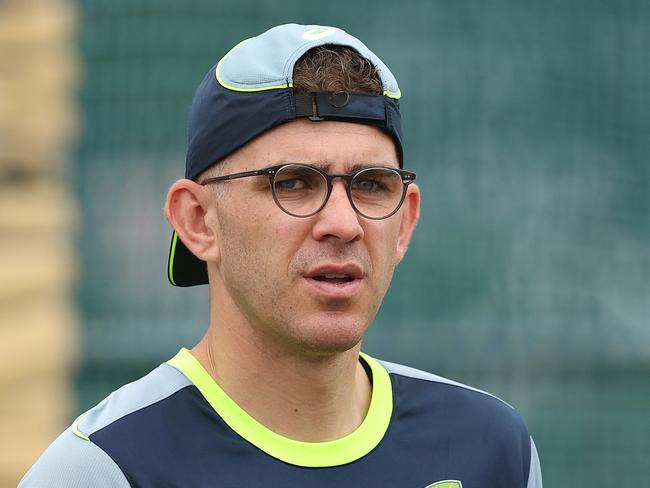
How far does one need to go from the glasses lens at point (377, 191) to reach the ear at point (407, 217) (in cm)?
13

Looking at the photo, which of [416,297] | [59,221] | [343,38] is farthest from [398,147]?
[59,221]

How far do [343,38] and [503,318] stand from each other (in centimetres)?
271

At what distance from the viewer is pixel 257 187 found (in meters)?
2.66

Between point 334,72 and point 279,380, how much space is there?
0.67 metres

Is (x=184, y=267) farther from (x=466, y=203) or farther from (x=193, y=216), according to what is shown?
(x=466, y=203)

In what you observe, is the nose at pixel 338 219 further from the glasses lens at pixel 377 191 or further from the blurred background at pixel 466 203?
the blurred background at pixel 466 203

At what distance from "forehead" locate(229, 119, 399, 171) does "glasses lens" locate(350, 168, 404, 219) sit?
2 cm

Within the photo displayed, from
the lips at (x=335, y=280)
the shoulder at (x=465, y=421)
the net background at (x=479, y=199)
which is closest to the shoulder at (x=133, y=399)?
the lips at (x=335, y=280)

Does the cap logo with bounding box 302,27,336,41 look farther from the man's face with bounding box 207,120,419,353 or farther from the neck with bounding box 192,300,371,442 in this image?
the neck with bounding box 192,300,371,442

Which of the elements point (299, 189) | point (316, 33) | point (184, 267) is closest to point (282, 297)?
point (299, 189)

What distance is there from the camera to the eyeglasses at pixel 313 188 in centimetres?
263

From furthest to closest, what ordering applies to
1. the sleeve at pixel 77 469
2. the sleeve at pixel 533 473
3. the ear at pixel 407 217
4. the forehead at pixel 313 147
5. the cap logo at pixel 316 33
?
the sleeve at pixel 533 473
the ear at pixel 407 217
the cap logo at pixel 316 33
the forehead at pixel 313 147
the sleeve at pixel 77 469

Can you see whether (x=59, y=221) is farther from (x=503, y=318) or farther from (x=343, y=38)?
(x=343, y=38)

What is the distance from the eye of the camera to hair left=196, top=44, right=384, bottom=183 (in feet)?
8.88
